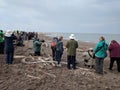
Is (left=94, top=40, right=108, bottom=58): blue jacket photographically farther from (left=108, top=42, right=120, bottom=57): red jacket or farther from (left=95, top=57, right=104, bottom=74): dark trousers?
(left=108, top=42, right=120, bottom=57): red jacket

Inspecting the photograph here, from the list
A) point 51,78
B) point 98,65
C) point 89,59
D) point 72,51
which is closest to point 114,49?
point 89,59

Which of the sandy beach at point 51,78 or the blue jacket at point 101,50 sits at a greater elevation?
the blue jacket at point 101,50

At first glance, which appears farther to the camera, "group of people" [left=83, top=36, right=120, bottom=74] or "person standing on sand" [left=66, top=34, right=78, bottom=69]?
"person standing on sand" [left=66, top=34, right=78, bottom=69]

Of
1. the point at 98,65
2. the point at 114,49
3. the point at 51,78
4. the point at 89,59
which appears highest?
the point at 114,49

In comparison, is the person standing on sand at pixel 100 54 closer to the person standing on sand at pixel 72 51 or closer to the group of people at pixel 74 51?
the group of people at pixel 74 51

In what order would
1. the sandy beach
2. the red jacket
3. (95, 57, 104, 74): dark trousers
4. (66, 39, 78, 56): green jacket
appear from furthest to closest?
1. the red jacket
2. (66, 39, 78, 56): green jacket
3. (95, 57, 104, 74): dark trousers
4. the sandy beach

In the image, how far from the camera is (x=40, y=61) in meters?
14.3

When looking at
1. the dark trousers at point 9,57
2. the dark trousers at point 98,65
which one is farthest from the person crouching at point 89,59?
the dark trousers at point 9,57

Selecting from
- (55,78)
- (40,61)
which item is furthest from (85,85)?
(40,61)

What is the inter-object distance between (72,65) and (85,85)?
3374 mm

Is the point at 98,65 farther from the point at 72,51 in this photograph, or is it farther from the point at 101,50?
the point at 72,51

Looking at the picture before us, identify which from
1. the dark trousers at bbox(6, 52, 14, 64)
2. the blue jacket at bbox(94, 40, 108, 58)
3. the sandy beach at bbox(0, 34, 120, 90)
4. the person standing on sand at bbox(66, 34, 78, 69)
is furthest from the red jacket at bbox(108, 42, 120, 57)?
the dark trousers at bbox(6, 52, 14, 64)

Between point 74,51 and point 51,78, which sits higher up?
point 74,51

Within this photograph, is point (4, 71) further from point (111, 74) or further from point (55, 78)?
point (111, 74)
